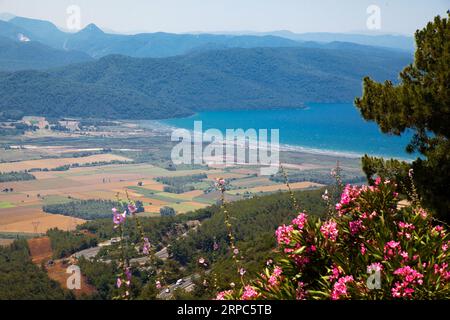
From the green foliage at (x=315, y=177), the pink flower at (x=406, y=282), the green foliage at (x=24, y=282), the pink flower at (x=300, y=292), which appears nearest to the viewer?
the pink flower at (x=406, y=282)

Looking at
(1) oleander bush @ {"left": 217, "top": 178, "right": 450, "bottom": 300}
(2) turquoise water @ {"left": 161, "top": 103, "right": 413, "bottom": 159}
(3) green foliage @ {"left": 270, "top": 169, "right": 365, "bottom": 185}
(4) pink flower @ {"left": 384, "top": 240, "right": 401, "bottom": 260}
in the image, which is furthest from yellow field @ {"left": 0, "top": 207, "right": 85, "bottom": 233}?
(2) turquoise water @ {"left": 161, "top": 103, "right": 413, "bottom": 159}

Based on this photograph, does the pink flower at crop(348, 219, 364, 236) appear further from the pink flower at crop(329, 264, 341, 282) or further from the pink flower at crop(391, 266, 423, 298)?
the pink flower at crop(391, 266, 423, 298)

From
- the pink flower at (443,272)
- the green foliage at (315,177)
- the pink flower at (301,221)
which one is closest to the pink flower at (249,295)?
the pink flower at (301,221)

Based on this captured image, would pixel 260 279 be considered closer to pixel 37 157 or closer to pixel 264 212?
pixel 264 212

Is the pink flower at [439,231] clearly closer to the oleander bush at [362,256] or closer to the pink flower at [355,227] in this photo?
the oleander bush at [362,256]

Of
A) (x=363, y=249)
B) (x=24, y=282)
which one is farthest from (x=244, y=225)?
(x=363, y=249)

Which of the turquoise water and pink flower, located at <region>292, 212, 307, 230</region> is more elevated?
pink flower, located at <region>292, 212, 307, 230</region>
